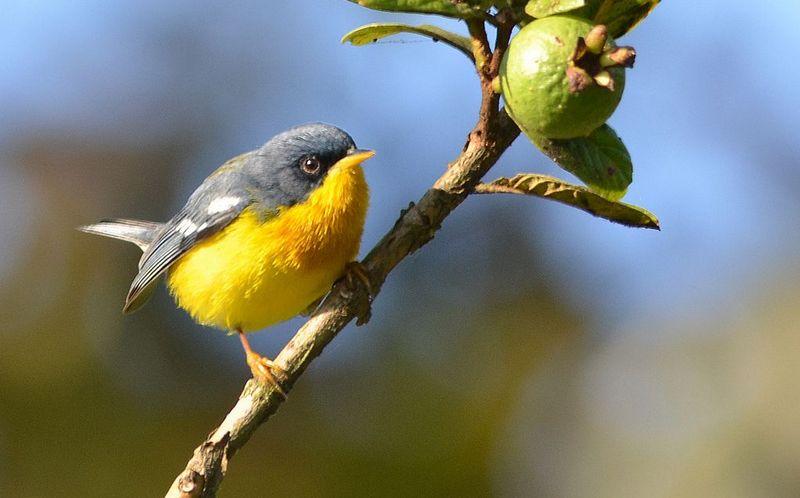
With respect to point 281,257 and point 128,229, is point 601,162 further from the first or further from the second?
point 128,229

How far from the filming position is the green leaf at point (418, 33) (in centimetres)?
187

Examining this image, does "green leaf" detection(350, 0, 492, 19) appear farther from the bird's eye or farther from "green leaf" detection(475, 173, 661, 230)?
the bird's eye

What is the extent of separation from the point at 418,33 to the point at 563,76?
41cm

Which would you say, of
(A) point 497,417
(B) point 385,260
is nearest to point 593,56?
(B) point 385,260

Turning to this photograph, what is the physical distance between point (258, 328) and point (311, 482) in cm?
135

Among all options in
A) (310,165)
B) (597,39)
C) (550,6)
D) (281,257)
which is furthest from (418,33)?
(310,165)

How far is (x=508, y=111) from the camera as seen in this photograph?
1725mm

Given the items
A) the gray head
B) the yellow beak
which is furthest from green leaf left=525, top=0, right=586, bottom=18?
the gray head

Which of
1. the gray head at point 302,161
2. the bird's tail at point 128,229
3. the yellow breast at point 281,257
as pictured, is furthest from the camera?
the bird's tail at point 128,229

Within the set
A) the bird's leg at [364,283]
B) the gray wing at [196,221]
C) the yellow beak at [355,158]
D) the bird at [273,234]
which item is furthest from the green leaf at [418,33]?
the gray wing at [196,221]

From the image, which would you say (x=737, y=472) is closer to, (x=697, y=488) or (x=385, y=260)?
(x=697, y=488)

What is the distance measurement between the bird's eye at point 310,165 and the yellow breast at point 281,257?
10 cm

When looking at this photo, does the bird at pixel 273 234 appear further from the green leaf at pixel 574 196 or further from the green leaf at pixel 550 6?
the green leaf at pixel 550 6

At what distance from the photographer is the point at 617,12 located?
69.2 inches
